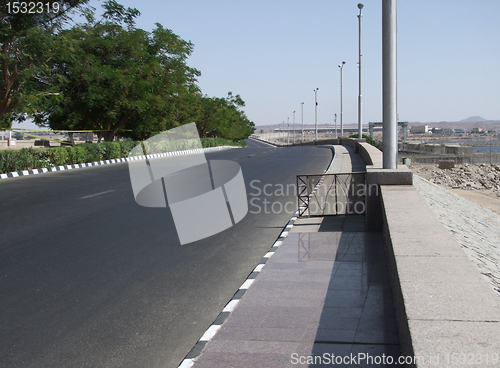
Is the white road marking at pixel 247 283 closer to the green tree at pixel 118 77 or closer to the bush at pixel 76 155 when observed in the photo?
the bush at pixel 76 155

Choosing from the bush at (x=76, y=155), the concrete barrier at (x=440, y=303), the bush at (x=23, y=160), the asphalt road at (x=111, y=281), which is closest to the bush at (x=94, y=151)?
the bush at (x=76, y=155)

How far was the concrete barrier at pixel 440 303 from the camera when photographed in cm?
287

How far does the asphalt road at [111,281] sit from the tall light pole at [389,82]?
106 inches

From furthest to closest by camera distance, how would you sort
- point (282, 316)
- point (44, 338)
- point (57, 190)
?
point (57, 190), point (282, 316), point (44, 338)

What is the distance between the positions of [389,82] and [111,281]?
6.38 meters

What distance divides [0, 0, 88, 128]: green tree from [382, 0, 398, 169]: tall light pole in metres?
21.0

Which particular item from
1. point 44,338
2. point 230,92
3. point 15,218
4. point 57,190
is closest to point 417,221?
point 44,338

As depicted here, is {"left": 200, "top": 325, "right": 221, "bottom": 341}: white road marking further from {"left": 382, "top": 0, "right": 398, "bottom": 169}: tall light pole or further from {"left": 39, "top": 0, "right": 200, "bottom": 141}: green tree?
{"left": 39, "top": 0, "right": 200, "bottom": 141}: green tree

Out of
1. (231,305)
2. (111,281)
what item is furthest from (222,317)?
(111,281)

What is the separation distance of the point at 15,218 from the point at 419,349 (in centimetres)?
1006

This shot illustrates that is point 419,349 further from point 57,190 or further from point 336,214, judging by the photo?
point 57,190

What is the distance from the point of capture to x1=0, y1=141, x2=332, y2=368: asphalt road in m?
4.54

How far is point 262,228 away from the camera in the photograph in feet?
34.3

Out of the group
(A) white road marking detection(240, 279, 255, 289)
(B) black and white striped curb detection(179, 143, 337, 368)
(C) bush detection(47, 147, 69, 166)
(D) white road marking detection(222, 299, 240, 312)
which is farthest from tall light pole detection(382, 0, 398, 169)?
(C) bush detection(47, 147, 69, 166)
